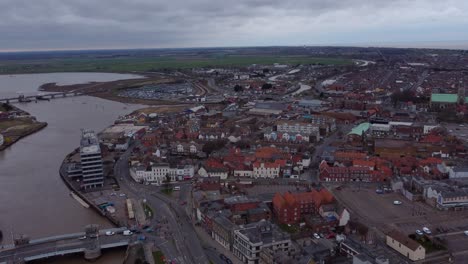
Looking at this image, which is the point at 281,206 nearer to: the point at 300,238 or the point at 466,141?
the point at 300,238

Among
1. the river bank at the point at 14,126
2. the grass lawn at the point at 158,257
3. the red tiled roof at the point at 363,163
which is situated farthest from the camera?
the river bank at the point at 14,126

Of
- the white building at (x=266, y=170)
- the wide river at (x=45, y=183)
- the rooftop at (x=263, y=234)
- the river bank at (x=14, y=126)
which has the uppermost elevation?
the rooftop at (x=263, y=234)

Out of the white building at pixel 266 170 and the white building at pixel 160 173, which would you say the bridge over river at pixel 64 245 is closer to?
the white building at pixel 160 173

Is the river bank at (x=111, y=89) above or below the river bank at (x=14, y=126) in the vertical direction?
above

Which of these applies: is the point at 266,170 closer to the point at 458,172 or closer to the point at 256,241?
the point at 256,241

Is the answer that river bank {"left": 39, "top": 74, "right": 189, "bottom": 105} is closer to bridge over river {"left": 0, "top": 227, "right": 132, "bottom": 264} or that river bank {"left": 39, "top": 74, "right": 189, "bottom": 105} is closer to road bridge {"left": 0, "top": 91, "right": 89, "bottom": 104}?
road bridge {"left": 0, "top": 91, "right": 89, "bottom": 104}

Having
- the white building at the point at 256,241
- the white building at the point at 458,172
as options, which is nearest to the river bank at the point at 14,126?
the white building at the point at 256,241
